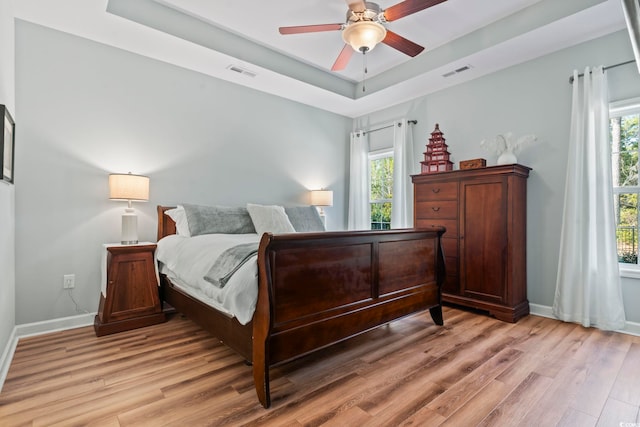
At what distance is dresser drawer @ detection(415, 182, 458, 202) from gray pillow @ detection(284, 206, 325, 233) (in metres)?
1.25

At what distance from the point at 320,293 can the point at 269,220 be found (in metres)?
1.62

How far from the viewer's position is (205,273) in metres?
2.13

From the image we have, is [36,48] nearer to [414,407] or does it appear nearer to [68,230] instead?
[68,230]

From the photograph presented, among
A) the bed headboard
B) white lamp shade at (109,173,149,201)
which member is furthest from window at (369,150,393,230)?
white lamp shade at (109,173,149,201)

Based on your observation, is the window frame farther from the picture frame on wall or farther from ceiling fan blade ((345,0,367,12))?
the picture frame on wall

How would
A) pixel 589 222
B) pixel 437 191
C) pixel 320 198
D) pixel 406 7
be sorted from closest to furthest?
pixel 406 7
pixel 589 222
pixel 437 191
pixel 320 198

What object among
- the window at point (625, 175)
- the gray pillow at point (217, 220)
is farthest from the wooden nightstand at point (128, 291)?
the window at point (625, 175)

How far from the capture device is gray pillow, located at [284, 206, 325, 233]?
3777 millimetres

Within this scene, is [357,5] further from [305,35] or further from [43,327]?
[43,327]

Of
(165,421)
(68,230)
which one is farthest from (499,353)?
(68,230)

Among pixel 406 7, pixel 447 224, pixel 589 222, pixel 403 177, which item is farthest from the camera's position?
pixel 403 177

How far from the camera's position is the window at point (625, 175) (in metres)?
2.86

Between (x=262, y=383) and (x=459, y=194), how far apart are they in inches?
108

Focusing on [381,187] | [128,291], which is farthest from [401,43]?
[128,291]
